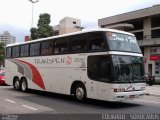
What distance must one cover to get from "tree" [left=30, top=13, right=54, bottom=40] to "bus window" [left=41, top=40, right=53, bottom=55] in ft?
97.1

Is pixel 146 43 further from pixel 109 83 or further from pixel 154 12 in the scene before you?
pixel 109 83

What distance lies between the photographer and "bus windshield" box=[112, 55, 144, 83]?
13.5 m

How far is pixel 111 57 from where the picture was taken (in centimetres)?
1345

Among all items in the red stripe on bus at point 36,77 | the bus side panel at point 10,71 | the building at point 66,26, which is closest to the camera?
the red stripe on bus at point 36,77

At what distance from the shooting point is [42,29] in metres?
48.2

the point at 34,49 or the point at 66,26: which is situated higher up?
the point at 66,26

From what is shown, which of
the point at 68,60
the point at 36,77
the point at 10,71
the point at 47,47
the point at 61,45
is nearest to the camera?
the point at 68,60

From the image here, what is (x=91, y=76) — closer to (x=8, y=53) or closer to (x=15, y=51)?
(x=15, y=51)

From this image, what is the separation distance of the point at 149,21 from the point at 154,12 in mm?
2342

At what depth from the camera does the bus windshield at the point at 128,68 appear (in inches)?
531

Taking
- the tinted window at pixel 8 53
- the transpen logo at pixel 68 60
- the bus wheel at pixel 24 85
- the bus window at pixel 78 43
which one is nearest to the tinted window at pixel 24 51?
the bus wheel at pixel 24 85

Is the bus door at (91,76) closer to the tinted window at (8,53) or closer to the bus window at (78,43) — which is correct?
the bus window at (78,43)

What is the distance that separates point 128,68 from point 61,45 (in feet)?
14.8

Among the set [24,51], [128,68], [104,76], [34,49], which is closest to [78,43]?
[104,76]
